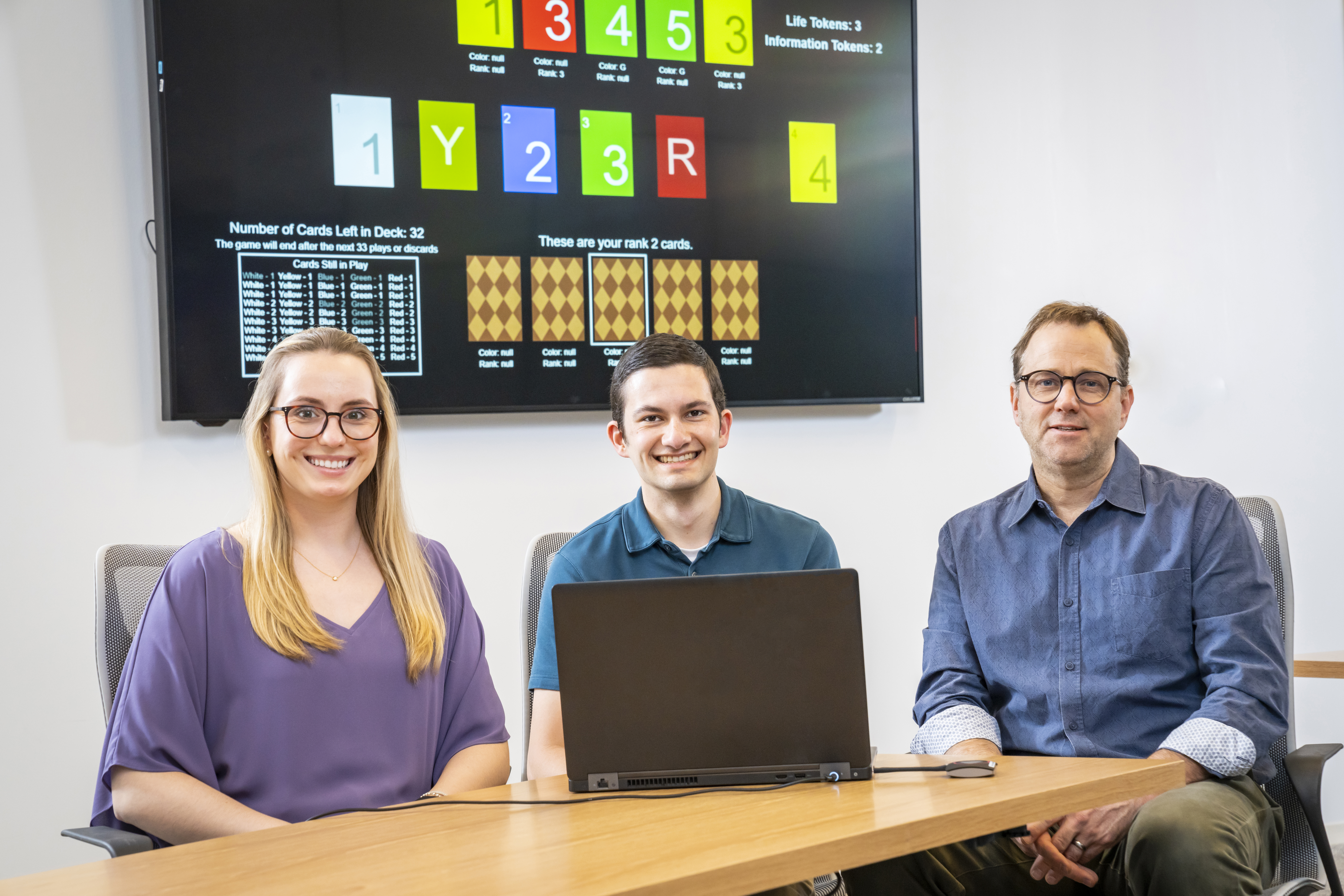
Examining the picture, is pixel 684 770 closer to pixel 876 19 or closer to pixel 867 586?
pixel 867 586

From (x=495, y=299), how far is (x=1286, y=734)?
1859mm

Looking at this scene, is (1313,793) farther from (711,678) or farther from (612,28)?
(612,28)

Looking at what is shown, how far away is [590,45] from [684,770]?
1.97 meters

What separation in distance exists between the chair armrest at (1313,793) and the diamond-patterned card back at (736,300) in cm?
163

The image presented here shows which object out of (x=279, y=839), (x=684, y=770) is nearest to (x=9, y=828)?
(x=279, y=839)

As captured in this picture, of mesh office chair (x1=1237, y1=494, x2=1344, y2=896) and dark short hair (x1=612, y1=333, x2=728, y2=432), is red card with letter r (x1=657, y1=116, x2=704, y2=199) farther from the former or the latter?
mesh office chair (x1=1237, y1=494, x2=1344, y2=896)

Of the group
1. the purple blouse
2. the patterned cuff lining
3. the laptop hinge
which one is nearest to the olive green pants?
the patterned cuff lining

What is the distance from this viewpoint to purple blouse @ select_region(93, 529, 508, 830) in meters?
1.61

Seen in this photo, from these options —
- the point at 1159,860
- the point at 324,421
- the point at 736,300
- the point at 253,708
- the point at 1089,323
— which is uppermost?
the point at 736,300

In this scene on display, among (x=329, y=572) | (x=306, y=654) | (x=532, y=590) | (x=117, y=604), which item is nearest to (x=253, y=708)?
(x=306, y=654)

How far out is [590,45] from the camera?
109 inches

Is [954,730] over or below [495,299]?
below

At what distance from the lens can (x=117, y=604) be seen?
187 cm

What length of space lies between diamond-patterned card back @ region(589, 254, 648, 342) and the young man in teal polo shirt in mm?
765
